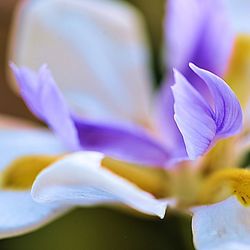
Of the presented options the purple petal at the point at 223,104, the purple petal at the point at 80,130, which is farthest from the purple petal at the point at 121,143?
the purple petal at the point at 223,104

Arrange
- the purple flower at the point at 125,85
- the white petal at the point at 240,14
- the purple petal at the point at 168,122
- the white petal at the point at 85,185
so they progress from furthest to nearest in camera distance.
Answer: the white petal at the point at 240,14, the purple petal at the point at 168,122, the purple flower at the point at 125,85, the white petal at the point at 85,185

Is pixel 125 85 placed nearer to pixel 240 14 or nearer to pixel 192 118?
pixel 240 14

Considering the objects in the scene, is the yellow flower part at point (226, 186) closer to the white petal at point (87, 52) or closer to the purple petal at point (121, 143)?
the purple petal at point (121, 143)

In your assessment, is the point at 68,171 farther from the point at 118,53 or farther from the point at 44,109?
the point at 118,53

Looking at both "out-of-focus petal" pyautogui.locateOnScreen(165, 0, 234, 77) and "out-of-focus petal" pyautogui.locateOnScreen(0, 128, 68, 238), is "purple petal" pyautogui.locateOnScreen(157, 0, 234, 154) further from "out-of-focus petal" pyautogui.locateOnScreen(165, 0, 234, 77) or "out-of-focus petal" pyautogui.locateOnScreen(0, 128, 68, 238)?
"out-of-focus petal" pyautogui.locateOnScreen(0, 128, 68, 238)

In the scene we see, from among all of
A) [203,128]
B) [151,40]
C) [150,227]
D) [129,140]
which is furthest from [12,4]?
[203,128]

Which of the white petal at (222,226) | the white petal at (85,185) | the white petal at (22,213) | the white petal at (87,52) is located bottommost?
the white petal at (87,52)
